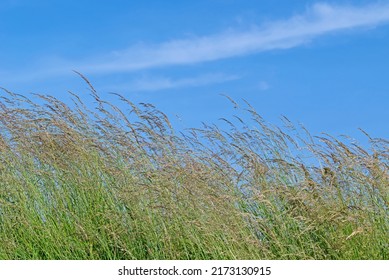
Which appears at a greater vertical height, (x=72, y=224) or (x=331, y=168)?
(x=331, y=168)

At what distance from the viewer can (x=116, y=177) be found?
5012 mm

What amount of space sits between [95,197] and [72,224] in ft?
0.84

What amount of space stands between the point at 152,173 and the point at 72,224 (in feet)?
2.19

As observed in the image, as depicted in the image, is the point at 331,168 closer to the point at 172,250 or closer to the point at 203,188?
the point at 203,188

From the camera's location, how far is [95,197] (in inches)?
196
